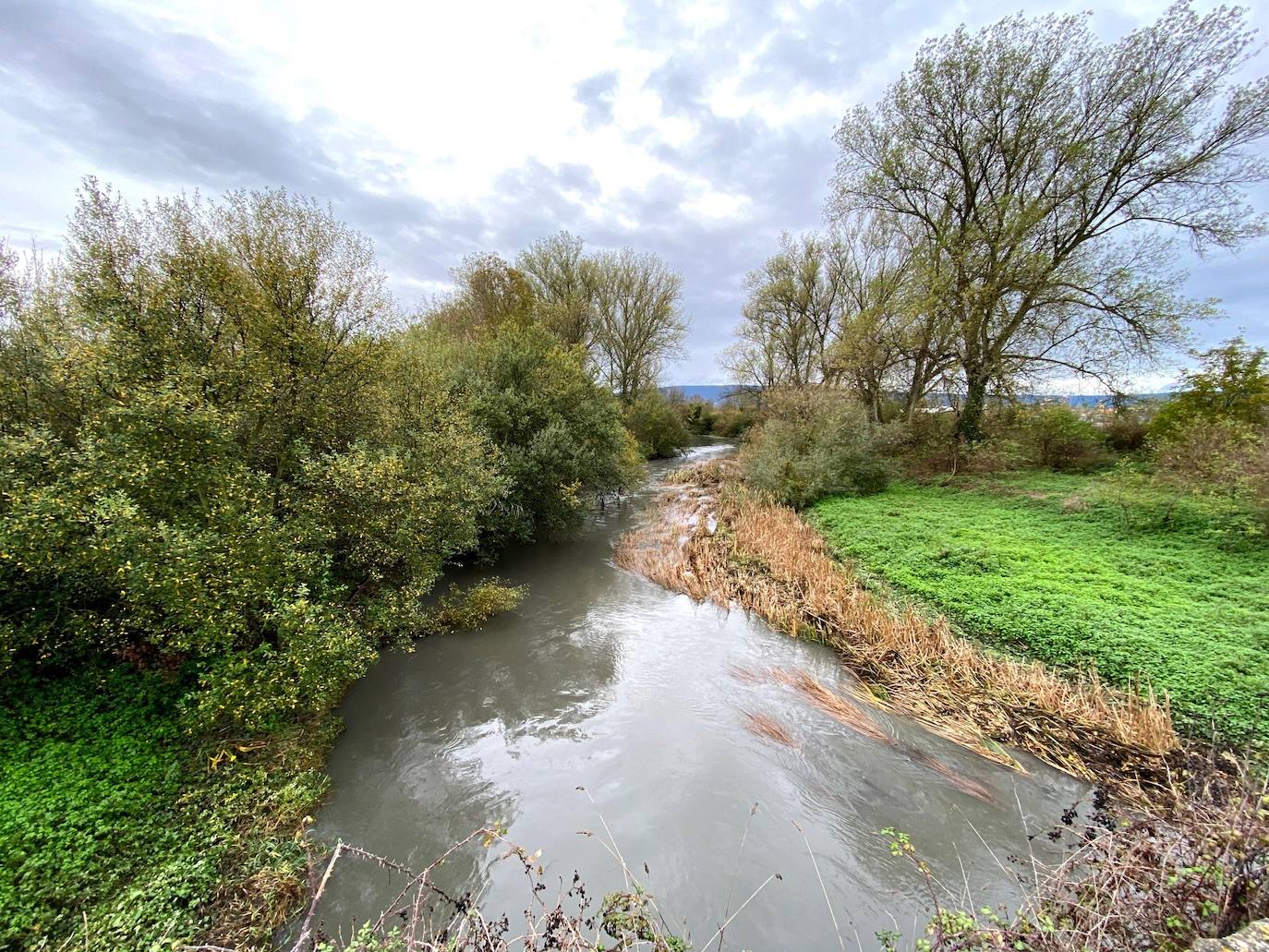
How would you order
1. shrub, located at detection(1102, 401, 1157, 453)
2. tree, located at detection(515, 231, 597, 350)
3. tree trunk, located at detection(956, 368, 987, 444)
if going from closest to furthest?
shrub, located at detection(1102, 401, 1157, 453), tree trunk, located at detection(956, 368, 987, 444), tree, located at detection(515, 231, 597, 350)

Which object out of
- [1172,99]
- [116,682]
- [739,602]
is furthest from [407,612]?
[1172,99]

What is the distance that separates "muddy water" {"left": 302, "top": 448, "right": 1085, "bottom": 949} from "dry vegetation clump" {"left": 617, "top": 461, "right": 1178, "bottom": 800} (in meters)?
0.48

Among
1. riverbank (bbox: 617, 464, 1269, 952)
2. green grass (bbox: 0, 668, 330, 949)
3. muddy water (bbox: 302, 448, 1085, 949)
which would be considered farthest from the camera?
muddy water (bbox: 302, 448, 1085, 949)

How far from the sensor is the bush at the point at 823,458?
1750cm

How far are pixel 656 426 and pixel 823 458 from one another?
1861 centimetres

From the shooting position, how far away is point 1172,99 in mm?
14359

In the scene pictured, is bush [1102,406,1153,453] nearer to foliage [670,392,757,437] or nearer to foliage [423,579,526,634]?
foliage [423,579,526,634]

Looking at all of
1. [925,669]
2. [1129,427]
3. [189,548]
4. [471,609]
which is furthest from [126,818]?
[1129,427]

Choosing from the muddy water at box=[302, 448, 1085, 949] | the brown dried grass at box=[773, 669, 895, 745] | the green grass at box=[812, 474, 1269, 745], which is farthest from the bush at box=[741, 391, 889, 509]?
the brown dried grass at box=[773, 669, 895, 745]

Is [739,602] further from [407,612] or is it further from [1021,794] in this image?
[407,612]

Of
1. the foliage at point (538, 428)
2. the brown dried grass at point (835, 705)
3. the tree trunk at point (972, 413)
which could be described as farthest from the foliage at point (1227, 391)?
the foliage at point (538, 428)

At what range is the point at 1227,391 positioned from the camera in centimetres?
1266

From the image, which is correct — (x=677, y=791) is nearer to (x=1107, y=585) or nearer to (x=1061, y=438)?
(x=1107, y=585)

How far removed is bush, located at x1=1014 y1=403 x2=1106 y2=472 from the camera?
16750 mm
